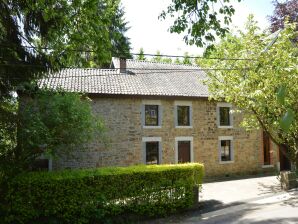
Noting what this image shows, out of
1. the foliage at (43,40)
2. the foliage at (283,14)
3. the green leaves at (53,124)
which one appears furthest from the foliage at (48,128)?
the foliage at (283,14)

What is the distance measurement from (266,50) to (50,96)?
10.2 metres

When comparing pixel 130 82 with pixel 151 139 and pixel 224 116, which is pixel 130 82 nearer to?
pixel 151 139

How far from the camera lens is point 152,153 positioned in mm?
20578

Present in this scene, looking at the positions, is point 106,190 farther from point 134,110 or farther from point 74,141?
point 134,110

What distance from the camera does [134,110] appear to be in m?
20.2

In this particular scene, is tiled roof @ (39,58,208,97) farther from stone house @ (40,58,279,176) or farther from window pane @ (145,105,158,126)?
window pane @ (145,105,158,126)

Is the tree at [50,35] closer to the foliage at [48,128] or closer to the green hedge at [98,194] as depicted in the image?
the foliage at [48,128]

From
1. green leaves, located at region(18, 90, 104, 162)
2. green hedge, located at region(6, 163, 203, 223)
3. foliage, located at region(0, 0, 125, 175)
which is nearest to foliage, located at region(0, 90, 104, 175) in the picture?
green leaves, located at region(18, 90, 104, 162)

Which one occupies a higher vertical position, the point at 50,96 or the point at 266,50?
A: the point at 266,50

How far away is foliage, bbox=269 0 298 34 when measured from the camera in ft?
56.6

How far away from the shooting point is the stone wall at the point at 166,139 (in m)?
19.2

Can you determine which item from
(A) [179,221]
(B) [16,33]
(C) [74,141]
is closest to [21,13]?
(B) [16,33]

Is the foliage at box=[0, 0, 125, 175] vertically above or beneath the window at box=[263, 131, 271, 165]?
above

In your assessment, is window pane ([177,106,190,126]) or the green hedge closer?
the green hedge
